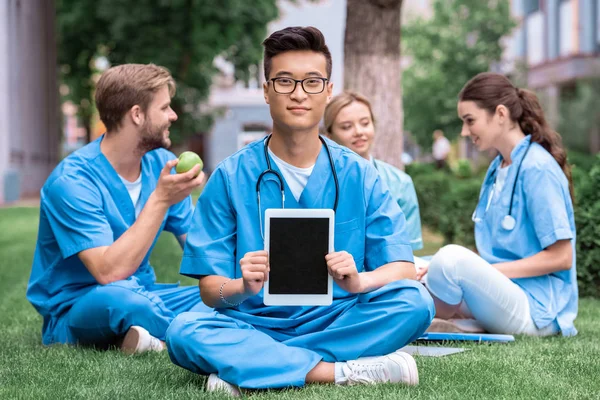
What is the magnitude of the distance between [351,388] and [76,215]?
1.90 m

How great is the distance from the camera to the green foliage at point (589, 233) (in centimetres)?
729

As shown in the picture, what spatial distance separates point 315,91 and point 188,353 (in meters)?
1.17

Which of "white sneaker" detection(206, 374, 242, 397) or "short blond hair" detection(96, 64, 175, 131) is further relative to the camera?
"short blond hair" detection(96, 64, 175, 131)

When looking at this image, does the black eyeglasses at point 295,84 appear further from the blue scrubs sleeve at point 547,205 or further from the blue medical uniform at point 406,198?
the blue medical uniform at point 406,198

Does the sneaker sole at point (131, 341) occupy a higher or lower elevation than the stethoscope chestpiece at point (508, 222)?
lower

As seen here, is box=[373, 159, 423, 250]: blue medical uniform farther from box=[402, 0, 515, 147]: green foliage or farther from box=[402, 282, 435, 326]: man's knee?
box=[402, 0, 515, 147]: green foliage

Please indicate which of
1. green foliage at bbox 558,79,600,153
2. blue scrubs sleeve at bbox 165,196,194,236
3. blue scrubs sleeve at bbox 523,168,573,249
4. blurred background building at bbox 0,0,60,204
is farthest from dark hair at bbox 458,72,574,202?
green foliage at bbox 558,79,600,153

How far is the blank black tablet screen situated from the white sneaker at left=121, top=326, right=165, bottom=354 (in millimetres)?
1487

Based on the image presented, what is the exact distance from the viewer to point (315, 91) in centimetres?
366

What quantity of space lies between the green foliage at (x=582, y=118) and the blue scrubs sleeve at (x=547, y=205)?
24.1m

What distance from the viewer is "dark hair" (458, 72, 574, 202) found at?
5.45 meters

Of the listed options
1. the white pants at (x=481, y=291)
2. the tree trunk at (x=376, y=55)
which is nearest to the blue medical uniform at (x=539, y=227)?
the white pants at (x=481, y=291)

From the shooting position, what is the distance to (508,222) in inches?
211

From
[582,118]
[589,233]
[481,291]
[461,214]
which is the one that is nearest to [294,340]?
[481,291]
